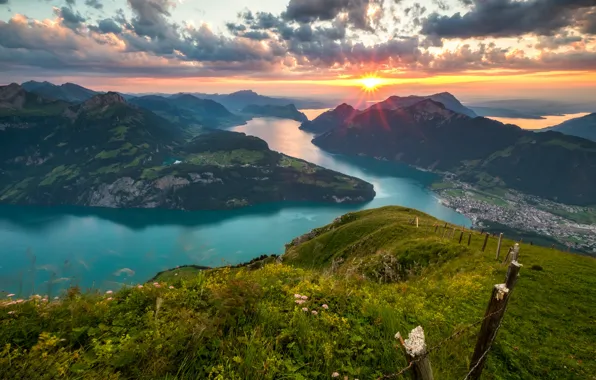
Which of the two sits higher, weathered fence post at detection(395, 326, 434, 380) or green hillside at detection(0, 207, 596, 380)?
weathered fence post at detection(395, 326, 434, 380)

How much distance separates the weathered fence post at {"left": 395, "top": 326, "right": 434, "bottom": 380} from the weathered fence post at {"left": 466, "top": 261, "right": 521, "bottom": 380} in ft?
8.02

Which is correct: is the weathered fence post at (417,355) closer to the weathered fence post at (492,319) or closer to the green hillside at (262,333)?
the green hillside at (262,333)

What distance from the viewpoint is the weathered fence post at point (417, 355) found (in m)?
4.85

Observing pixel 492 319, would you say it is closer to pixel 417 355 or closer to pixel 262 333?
pixel 417 355

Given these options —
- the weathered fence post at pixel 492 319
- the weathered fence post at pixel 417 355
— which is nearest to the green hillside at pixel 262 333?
the weathered fence post at pixel 492 319

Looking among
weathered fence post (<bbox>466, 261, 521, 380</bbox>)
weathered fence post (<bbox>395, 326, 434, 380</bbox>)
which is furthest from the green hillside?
weathered fence post (<bbox>395, 326, 434, 380</bbox>)

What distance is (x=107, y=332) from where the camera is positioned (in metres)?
7.25

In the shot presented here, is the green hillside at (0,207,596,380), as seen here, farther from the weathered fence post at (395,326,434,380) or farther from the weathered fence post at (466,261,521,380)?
the weathered fence post at (395,326,434,380)

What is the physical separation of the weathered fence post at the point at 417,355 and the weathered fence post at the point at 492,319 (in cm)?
244

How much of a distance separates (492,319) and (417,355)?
362 centimetres

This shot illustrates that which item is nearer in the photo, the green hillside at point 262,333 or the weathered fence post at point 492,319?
the green hillside at point 262,333

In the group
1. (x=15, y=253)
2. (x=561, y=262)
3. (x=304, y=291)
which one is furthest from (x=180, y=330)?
(x=15, y=253)

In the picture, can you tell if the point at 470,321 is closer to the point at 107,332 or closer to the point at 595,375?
the point at 595,375

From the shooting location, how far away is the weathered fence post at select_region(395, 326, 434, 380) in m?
4.85
